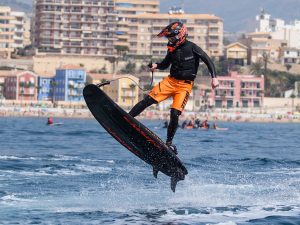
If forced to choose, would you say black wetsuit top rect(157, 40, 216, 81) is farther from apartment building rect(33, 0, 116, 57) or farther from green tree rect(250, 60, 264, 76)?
green tree rect(250, 60, 264, 76)

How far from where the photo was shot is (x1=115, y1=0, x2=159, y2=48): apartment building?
175m

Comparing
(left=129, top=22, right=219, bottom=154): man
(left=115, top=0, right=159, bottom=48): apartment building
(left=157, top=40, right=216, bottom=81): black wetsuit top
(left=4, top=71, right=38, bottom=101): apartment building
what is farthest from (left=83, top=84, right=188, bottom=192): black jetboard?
(left=115, top=0, right=159, bottom=48): apartment building

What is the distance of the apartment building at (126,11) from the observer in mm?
175000

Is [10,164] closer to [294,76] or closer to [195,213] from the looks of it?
[195,213]

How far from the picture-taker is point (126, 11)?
189 metres

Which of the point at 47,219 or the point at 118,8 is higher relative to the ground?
the point at 118,8

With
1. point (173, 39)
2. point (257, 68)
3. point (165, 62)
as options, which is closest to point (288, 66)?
point (257, 68)

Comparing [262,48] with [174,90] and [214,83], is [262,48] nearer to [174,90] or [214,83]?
[174,90]

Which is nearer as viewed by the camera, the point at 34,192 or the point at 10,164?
the point at 34,192

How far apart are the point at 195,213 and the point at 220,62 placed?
159 meters

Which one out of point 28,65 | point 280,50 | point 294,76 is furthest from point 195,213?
point 280,50

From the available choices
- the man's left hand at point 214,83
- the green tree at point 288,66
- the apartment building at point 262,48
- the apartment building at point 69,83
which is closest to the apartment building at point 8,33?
the apartment building at point 69,83

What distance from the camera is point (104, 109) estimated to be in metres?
15.8

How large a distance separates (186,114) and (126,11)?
211 ft
